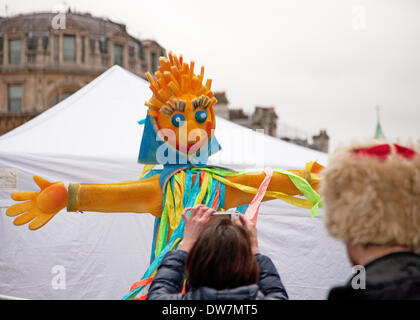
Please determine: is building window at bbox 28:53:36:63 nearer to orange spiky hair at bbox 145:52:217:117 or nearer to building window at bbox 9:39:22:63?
building window at bbox 9:39:22:63

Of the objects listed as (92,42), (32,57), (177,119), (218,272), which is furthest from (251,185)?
(92,42)

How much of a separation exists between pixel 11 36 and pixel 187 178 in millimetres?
27883

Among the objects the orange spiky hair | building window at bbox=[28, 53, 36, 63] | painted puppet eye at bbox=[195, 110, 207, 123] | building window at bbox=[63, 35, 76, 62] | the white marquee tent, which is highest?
building window at bbox=[63, 35, 76, 62]

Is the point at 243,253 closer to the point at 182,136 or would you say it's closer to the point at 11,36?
the point at 182,136

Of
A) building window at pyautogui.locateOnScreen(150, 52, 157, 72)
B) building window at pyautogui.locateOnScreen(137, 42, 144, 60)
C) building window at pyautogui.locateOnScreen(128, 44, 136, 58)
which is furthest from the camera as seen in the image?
building window at pyautogui.locateOnScreen(150, 52, 157, 72)

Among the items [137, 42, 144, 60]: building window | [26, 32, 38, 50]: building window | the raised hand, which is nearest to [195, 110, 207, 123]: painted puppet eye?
the raised hand

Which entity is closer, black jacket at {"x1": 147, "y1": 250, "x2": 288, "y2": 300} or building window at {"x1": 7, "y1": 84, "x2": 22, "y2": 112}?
black jacket at {"x1": 147, "y1": 250, "x2": 288, "y2": 300}

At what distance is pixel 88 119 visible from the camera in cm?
398

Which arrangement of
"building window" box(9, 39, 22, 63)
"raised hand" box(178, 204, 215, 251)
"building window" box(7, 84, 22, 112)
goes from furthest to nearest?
1. "building window" box(9, 39, 22, 63)
2. "building window" box(7, 84, 22, 112)
3. "raised hand" box(178, 204, 215, 251)

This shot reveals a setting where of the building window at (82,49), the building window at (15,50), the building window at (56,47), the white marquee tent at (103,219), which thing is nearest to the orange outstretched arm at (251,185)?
the white marquee tent at (103,219)

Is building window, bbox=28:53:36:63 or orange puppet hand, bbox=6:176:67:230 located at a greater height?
building window, bbox=28:53:36:63

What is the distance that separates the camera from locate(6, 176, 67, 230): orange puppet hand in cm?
242

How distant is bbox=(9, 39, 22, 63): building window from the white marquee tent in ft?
80.4

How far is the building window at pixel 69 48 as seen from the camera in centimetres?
2574
